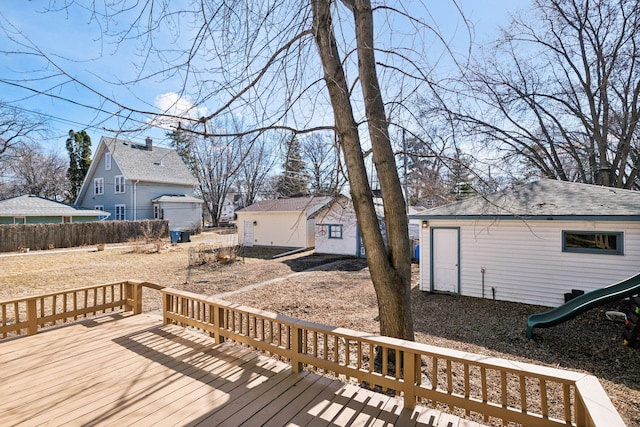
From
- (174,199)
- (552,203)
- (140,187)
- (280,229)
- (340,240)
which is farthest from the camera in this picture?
(174,199)

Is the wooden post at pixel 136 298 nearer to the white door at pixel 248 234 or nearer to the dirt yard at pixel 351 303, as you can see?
the dirt yard at pixel 351 303

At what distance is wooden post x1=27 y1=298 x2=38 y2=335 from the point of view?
4.12 meters

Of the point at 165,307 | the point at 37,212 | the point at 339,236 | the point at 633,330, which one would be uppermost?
the point at 37,212

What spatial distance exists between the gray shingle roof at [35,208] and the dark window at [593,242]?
25052mm

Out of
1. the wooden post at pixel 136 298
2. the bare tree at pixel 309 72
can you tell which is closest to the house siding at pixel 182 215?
the wooden post at pixel 136 298

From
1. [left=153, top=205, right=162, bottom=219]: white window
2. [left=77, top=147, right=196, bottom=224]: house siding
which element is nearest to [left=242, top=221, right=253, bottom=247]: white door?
[left=77, top=147, right=196, bottom=224]: house siding

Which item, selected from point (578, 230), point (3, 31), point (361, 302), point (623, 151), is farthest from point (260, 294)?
point (623, 151)

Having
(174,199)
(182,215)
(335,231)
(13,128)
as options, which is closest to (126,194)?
(174,199)

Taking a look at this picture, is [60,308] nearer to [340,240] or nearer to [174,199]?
[340,240]

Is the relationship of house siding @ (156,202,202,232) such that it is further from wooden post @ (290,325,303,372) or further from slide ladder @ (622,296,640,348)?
slide ladder @ (622,296,640,348)

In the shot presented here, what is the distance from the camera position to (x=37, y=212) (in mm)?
18406

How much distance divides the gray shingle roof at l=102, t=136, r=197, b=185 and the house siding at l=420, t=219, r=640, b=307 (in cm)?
2142

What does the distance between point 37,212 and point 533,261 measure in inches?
965

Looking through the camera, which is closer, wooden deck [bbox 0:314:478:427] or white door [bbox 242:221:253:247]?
wooden deck [bbox 0:314:478:427]
